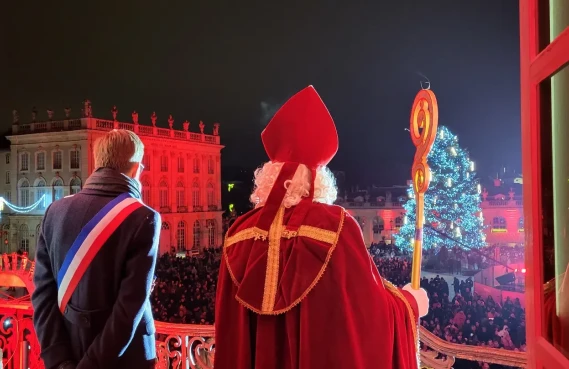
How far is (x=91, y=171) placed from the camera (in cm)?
3331

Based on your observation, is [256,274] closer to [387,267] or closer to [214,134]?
[387,267]

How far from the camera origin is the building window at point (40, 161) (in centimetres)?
3547

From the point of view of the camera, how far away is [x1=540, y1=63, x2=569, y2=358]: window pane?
1.16 metres

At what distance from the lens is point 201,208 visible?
4206 centimetres

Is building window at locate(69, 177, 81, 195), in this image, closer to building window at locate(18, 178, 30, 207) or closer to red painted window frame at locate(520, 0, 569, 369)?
building window at locate(18, 178, 30, 207)

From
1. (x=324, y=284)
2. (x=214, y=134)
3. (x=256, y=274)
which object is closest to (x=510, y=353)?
(x=324, y=284)

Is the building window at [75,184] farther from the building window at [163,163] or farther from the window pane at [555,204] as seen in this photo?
the window pane at [555,204]

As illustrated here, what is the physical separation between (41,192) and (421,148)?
1477 inches

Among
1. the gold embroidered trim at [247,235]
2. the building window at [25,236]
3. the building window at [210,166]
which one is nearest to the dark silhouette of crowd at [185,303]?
the gold embroidered trim at [247,235]

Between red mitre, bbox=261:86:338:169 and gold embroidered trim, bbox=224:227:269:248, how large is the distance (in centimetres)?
30

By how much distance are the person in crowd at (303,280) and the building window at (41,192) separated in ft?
121

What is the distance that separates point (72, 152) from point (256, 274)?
3527cm

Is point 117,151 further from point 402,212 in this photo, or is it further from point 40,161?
point 40,161

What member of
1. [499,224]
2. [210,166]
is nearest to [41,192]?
[210,166]
